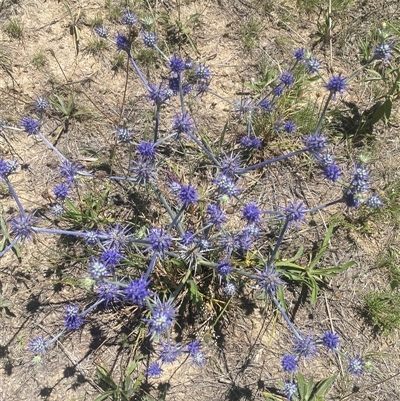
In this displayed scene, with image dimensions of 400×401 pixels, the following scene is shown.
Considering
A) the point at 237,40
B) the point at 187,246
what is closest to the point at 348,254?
the point at 187,246

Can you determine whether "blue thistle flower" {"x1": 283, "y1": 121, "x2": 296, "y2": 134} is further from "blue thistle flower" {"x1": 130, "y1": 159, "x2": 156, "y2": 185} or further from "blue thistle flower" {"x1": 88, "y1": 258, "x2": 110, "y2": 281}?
"blue thistle flower" {"x1": 88, "y1": 258, "x2": 110, "y2": 281}

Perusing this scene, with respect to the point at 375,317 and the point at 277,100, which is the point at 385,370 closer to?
the point at 375,317

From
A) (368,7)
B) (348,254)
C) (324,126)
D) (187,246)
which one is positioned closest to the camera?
(187,246)

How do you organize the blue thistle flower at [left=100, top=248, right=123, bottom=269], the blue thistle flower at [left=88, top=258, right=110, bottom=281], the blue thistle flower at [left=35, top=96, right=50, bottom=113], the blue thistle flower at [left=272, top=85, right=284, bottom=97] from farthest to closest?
the blue thistle flower at [left=35, top=96, right=50, bottom=113]
the blue thistle flower at [left=272, top=85, right=284, bottom=97]
the blue thistle flower at [left=100, top=248, right=123, bottom=269]
the blue thistle flower at [left=88, top=258, right=110, bottom=281]

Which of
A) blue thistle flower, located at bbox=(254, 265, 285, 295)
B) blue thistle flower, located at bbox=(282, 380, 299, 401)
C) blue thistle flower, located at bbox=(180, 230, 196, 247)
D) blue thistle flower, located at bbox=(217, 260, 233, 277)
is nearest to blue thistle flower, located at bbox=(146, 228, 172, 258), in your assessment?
blue thistle flower, located at bbox=(180, 230, 196, 247)

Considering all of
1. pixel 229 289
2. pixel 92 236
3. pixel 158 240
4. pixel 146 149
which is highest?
pixel 146 149

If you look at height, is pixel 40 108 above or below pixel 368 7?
below

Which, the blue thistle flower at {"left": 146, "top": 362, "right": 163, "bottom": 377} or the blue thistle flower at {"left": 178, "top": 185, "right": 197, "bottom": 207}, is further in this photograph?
the blue thistle flower at {"left": 146, "top": 362, "right": 163, "bottom": 377}

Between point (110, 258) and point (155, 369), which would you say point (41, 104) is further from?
point (155, 369)

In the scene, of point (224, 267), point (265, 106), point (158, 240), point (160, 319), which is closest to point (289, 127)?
point (265, 106)

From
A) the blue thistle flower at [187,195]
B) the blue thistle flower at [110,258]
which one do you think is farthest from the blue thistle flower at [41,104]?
the blue thistle flower at [187,195]

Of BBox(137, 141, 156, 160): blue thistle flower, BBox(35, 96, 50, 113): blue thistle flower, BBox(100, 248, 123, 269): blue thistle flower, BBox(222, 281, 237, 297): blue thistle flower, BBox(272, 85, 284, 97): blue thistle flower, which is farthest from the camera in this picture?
BBox(35, 96, 50, 113): blue thistle flower
